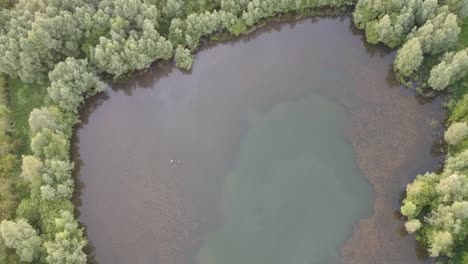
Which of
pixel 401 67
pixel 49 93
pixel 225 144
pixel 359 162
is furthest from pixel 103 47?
pixel 401 67

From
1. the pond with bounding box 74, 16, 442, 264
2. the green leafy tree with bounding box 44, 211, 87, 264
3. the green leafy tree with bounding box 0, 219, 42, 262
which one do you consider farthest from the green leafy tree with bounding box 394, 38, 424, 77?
the green leafy tree with bounding box 0, 219, 42, 262

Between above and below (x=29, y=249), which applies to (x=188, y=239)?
above

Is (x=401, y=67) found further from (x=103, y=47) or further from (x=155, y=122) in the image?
(x=103, y=47)

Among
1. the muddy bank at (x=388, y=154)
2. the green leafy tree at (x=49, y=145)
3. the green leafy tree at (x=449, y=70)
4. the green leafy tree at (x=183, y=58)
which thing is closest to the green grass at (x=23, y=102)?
the green leafy tree at (x=49, y=145)

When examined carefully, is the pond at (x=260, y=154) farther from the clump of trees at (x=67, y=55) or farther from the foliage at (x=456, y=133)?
the clump of trees at (x=67, y=55)

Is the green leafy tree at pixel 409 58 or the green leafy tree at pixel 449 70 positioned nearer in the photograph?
the green leafy tree at pixel 449 70
